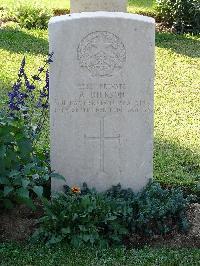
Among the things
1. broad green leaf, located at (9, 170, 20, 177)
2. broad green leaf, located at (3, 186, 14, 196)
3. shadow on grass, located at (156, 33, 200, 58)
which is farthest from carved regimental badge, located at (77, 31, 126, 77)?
shadow on grass, located at (156, 33, 200, 58)

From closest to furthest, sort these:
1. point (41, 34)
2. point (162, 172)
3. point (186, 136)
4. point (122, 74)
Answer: point (122, 74) → point (162, 172) → point (186, 136) → point (41, 34)

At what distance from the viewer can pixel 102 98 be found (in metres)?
5.29

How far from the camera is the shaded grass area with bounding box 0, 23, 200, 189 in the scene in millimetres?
6629

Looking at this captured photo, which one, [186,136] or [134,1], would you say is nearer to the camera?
[186,136]

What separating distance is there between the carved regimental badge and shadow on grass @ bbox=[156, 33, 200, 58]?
589cm

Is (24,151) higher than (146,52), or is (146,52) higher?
(146,52)

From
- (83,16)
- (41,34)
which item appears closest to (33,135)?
(83,16)

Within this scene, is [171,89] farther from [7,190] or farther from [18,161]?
[7,190]

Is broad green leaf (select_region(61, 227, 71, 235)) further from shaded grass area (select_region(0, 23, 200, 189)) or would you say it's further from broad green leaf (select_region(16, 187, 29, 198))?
shaded grass area (select_region(0, 23, 200, 189))

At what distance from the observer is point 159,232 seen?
5.25m

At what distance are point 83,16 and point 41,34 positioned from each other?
663cm

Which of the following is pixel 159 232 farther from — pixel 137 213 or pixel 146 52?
pixel 146 52

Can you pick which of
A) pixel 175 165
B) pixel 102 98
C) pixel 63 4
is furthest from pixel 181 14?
pixel 102 98

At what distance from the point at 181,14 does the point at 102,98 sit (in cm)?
736
